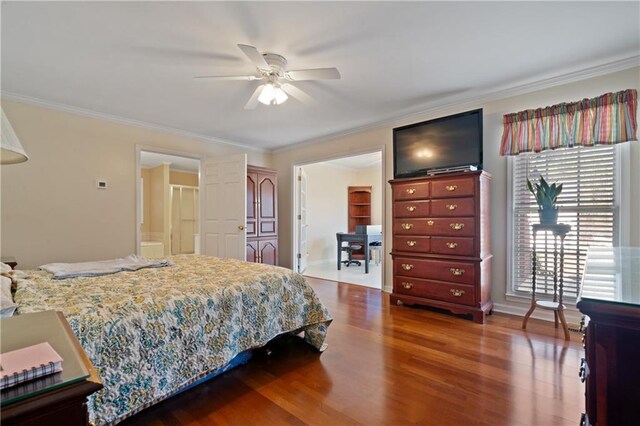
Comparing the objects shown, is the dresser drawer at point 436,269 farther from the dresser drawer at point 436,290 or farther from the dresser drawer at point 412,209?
the dresser drawer at point 412,209

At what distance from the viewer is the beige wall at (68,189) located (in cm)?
318

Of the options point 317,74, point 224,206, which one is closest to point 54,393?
point 317,74

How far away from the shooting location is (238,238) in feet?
14.3

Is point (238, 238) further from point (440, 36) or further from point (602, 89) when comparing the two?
point (602, 89)

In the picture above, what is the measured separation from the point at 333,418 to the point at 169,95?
3.44m

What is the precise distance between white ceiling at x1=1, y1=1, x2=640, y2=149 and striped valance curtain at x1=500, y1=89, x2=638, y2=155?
1.13 ft

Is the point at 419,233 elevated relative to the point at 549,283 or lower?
elevated

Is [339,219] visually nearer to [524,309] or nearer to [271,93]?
[524,309]

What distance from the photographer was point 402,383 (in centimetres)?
186

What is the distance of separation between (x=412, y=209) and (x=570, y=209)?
146 cm

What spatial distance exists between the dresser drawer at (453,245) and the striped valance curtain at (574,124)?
104cm

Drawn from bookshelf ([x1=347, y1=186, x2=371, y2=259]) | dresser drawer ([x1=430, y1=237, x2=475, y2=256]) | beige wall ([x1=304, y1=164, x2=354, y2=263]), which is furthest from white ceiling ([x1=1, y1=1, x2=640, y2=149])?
bookshelf ([x1=347, y1=186, x2=371, y2=259])

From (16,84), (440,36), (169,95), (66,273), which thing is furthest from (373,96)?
(16,84)

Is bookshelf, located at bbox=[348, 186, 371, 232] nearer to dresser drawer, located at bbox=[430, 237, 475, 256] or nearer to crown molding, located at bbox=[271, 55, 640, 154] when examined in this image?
crown molding, located at bbox=[271, 55, 640, 154]
